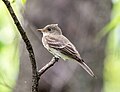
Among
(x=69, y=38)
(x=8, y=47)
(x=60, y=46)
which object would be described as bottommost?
(x=8, y=47)

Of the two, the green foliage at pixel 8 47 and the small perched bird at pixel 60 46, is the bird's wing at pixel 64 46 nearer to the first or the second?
the small perched bird at pixel 60 46

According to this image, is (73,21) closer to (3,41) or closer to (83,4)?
→ (83,4)

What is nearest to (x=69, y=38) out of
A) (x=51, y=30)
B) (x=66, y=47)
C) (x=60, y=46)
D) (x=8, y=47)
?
(x=51, y=30)

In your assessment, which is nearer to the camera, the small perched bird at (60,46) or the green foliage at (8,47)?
the small perched bird at (60,46)

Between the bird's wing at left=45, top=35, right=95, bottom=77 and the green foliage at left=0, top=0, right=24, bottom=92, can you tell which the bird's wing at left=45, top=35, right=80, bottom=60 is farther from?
the green foliage at left=0, top=0, right=24, bottom=92

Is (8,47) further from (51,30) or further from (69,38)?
(51,30)

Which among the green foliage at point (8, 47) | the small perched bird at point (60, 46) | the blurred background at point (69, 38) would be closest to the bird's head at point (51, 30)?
the small perched bird at point (60, 46)

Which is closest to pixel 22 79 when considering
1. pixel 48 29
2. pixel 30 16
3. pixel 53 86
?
pixel 53 86

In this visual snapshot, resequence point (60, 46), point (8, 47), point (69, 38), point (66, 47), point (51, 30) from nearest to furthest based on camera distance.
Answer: point (66, 47), point (60, 46), point (51, 30), point (69, 38), point (8, 47)
